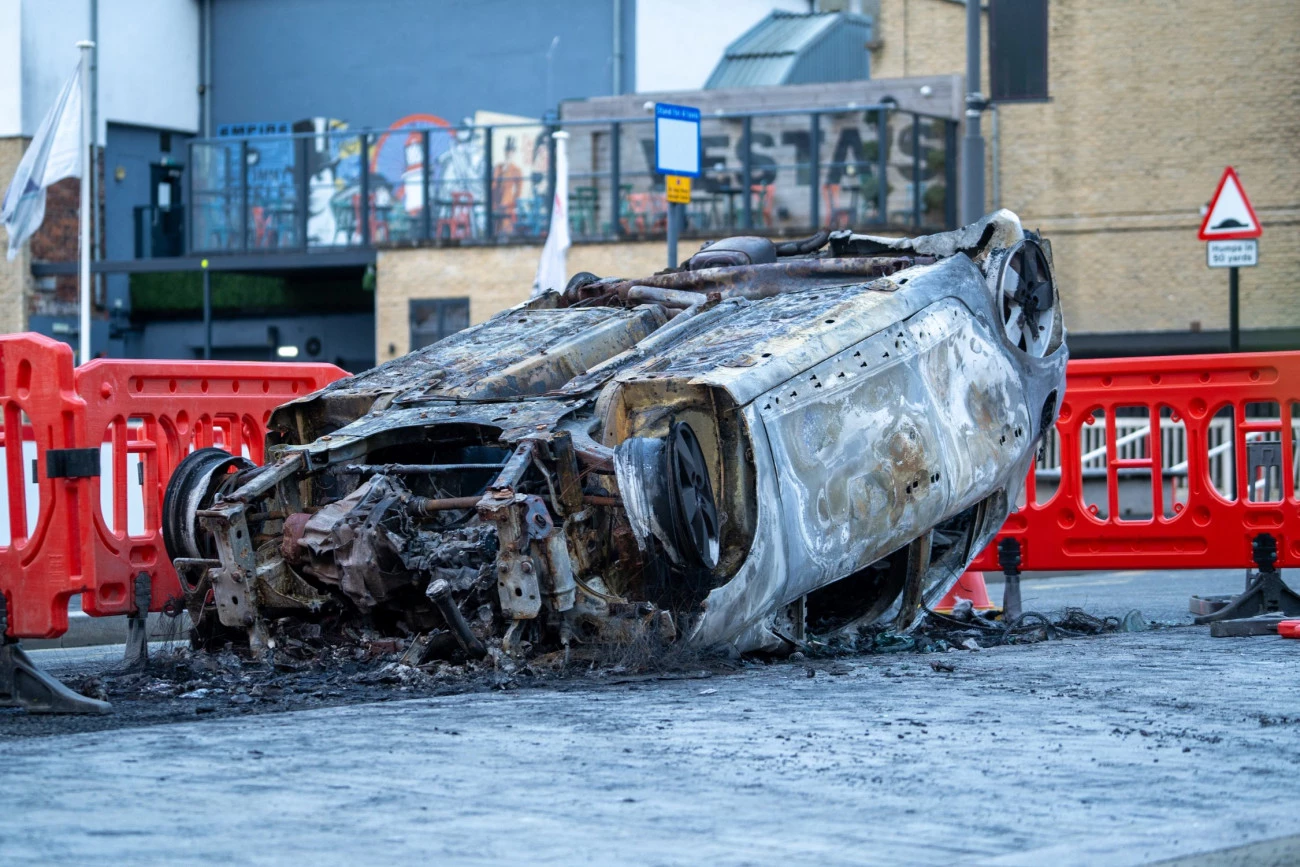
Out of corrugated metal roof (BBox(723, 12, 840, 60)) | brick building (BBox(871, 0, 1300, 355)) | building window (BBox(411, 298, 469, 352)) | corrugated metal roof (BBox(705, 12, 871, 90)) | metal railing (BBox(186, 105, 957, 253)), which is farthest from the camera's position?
corrugated metal roof (BBox(723, 12, 840, 60))

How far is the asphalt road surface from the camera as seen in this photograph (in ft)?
14.7

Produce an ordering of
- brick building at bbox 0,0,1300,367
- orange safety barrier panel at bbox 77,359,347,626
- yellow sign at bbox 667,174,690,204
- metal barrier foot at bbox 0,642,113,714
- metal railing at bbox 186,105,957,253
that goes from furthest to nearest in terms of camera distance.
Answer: brick building at bbox 0,0,1300,367
metal railing at bbox 186,105,957,253
yellow sign at bbox 667,174,690,204
orange safety barrier panel at bbox 77,359,347,626
metal barrier foot at bbox 0,642,113,714

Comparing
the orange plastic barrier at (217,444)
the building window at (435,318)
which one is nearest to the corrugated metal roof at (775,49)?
the building window at (435,318)

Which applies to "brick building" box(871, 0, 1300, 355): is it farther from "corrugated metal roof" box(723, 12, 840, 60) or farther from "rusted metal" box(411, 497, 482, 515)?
"rusted metal" box(411, 497, 482, 515)

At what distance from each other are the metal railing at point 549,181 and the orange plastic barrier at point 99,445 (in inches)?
691

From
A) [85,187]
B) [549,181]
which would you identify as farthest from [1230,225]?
[85,187]

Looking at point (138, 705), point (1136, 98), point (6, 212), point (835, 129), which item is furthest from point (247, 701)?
point (1136, 98)

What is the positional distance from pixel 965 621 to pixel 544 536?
3.33 meters

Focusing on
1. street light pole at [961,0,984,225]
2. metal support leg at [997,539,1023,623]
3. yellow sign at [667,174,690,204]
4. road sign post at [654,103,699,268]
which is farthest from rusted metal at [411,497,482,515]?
street light pole at [961,0,984,225]

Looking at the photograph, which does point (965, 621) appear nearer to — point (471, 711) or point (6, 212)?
point (471, 711)

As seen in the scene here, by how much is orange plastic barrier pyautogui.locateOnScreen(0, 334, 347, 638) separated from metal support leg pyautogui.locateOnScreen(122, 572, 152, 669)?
0.11 meters

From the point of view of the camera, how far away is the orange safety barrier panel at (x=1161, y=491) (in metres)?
10.7

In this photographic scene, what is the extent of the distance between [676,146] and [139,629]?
7.80 m

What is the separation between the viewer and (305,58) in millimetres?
38094
